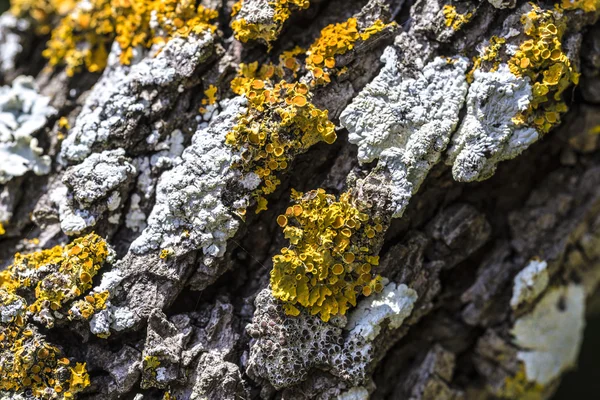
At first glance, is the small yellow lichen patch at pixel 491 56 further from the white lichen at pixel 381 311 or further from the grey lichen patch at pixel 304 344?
the grey lichen patch at pixel 304 344

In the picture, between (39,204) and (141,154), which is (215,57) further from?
(39,204)

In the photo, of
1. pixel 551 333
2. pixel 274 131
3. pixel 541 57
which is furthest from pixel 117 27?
pixel 551 333

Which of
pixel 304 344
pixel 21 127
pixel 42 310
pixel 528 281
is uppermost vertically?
pixel 528 281

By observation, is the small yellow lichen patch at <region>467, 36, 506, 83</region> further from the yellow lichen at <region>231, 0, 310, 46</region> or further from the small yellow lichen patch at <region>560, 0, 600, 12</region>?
the yellow lichen at <region>231, 0, 310, 46</region>

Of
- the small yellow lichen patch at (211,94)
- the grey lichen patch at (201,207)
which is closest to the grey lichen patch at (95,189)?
the grey lichen patch at (201,207)

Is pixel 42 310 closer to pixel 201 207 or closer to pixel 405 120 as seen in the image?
pixel 201 207

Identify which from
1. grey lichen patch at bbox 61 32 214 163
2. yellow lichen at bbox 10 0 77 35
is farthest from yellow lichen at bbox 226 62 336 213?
yellow lichen at bbox 10 0 77 35
